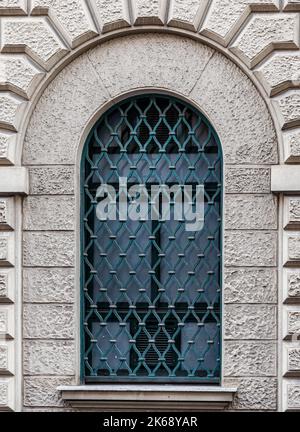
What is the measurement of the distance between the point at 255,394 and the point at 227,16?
3.56 metres

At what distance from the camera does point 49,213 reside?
7895mm

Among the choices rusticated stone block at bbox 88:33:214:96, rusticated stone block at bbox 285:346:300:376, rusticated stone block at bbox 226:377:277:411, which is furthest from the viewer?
rusticated stone block at bbox 88:33:214:96

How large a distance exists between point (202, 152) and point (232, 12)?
1.34 meters

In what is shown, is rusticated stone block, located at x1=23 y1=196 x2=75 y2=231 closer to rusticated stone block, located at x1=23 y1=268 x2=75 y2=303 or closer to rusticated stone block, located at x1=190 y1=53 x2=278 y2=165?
rusticated stone block, located at x1=23 y1=268 x2=75 y2=303

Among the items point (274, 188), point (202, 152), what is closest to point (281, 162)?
point (274, 188)

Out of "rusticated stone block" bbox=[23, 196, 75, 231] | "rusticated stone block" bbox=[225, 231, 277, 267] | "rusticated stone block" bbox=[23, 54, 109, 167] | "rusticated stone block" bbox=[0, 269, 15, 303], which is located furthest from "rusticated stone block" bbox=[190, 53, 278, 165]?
"rusticated stone block" bbox=[0, 269, 15, 303]

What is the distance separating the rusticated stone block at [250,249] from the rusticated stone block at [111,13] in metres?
2.25

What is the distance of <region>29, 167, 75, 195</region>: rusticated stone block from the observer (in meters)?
7.88

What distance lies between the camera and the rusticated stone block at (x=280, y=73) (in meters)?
7.59

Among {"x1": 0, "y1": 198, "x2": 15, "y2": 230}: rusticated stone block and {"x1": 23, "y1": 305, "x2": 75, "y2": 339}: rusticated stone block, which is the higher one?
{"x1": 0, "y1": 198, "x2": 15, "y2": 230}: rusticated stone block

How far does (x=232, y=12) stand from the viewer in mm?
7656

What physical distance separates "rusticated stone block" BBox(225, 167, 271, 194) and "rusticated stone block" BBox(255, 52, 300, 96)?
2.45 feet

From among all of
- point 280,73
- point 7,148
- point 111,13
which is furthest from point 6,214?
point 280,73

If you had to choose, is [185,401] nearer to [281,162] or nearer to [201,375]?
[201,375]
